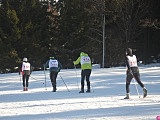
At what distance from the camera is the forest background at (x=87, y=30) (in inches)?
1391

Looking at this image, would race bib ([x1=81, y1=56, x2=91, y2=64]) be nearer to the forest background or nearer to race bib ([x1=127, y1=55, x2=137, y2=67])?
race bib ([x1=127, y1=55, x2=137, y2=67])

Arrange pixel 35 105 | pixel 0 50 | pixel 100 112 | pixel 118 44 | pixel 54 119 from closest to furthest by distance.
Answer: pixel 54 119 < pixel 100 112 < pixel 35 105 < pixel 0 50 < pixel 118 44

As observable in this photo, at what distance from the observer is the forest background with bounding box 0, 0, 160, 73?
116ft

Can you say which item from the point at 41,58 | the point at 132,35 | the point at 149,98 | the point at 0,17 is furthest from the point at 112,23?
the point at 149,98

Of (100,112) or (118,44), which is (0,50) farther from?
(100,112)

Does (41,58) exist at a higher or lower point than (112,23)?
lower

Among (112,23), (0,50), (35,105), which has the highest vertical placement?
(112,23)

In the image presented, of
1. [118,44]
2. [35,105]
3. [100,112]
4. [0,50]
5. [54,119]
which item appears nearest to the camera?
[54,119]

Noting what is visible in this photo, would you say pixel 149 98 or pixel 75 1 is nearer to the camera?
pixel 149 98

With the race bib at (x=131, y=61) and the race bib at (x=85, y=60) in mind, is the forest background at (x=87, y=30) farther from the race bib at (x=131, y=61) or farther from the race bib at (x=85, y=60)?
the race bib at (x=131, y=61)

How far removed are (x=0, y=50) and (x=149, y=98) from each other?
24375 mm

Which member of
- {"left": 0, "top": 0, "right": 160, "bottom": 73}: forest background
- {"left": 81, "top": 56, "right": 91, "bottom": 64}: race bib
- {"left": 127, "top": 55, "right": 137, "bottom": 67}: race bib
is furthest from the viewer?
{"left": 0, "top": 0, "right": 160, "bottom": 73}: forest background

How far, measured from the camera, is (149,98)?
1177 cm

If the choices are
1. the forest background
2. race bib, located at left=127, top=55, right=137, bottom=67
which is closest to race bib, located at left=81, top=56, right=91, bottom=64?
race bib, located at left=127, top=55, right=137, bottom=67
